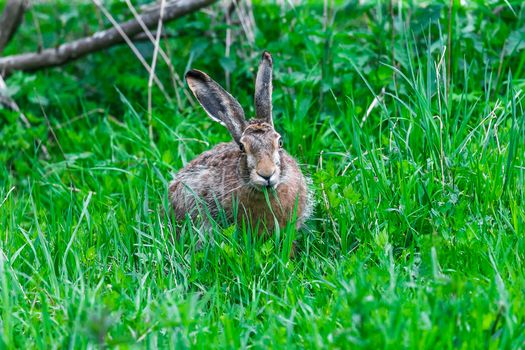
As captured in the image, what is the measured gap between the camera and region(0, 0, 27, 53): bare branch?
635 centimetres

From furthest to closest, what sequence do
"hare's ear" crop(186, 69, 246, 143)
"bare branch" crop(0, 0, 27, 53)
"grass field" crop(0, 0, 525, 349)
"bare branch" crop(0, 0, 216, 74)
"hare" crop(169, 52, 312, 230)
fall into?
"bare branch" crop(0, 0, 27, 53), "bare branch" crop(0, 0, 216, 74), "hare's ear" crop(186, 69, 246, 143), "hare" crop(169, 52, 312, 230), "grass field" crop(0, 0, 525, 349)

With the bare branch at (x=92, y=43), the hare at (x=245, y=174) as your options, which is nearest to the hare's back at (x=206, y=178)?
the hare at (x=245, y=174)

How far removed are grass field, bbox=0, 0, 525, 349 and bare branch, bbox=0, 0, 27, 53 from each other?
0.37m

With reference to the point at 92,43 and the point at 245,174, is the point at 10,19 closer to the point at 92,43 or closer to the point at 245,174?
the point at 92,43

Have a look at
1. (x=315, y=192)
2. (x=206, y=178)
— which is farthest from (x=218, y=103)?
(x=315, y=192)

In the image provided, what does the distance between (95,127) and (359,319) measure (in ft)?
10.9

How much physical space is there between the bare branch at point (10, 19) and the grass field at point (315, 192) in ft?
1.21

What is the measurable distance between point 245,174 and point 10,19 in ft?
9.79

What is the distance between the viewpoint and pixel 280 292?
11.9 ft

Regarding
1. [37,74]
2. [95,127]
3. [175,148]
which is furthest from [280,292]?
[37,74]

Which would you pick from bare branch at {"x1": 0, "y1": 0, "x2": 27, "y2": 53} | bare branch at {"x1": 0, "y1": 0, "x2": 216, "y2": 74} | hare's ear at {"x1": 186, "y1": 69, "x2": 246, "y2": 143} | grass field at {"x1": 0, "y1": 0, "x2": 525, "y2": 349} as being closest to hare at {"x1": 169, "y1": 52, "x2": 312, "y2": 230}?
hare's ear at {"x1": 186, "y1": 69, "x2": 246, "y2": 143}

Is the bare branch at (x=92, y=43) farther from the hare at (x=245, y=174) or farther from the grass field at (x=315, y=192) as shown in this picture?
the hare at (x=245, y=174)

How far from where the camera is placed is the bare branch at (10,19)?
6.35 metres

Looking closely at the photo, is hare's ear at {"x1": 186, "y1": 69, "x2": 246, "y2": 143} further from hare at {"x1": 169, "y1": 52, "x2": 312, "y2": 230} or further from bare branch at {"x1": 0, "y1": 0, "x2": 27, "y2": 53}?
bare branch at {"x1": 0, "y1": 0, "x2": 27, "y2": 53}
